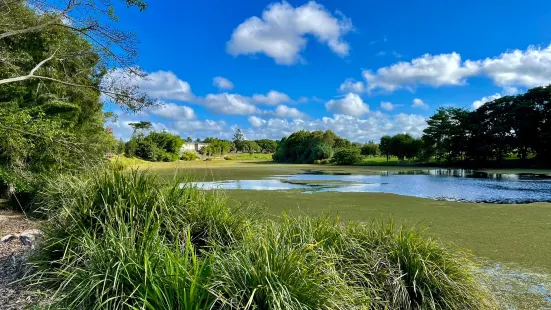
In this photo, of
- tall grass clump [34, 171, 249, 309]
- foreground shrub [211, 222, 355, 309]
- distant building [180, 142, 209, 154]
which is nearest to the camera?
foreground shrub [211, 222, 355, 309]

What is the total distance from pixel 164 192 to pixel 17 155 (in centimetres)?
585

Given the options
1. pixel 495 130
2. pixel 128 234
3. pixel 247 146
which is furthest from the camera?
pixel 247 146

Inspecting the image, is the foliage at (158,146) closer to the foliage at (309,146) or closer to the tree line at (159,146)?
the tree line at (159,146)

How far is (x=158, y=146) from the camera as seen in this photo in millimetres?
57469

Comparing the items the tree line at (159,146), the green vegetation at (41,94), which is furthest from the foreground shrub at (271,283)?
the tree line at (159,146)

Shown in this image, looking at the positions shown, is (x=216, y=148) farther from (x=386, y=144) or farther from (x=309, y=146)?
(x=386, y=144)

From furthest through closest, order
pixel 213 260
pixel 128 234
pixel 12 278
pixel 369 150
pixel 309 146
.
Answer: pixel 369 150 → pixel 309 146 → pixel 12 278 → pixel 128 234 → pixel 213 260

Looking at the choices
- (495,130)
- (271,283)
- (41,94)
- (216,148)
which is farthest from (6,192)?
(216,148)

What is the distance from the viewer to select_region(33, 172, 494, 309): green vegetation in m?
2.31

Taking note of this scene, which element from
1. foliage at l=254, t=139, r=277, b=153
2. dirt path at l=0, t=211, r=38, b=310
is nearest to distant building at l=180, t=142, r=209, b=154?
foliage at l=254, t=139, r=277, b=153

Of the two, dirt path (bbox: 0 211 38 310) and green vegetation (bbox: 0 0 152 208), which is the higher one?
green vegetation (bbox: 0 0 152 208)

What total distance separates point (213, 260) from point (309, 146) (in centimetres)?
6137

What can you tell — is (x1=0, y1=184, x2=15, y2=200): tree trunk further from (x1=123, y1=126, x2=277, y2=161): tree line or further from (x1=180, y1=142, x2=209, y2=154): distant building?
(x1=180, y1=142, x2=209, y2=154): distant building

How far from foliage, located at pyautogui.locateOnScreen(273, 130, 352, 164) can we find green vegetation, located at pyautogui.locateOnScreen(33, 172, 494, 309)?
187ft
